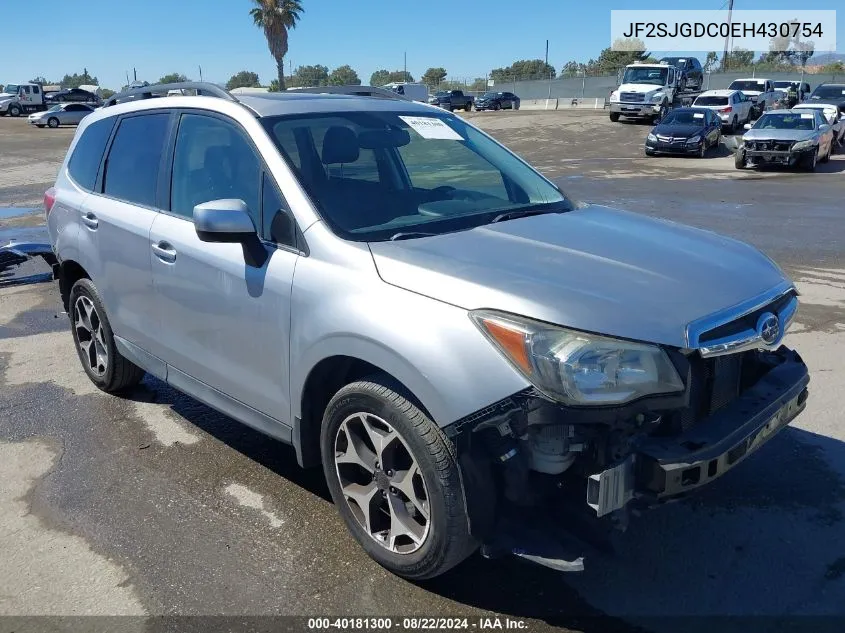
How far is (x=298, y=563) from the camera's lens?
10.6ft

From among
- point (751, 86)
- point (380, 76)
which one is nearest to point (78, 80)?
point (380, 76)

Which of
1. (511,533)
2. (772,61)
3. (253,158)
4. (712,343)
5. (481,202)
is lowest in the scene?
(511,533)

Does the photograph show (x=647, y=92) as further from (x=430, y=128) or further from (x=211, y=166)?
(x=211, y=166)

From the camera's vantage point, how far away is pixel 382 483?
9.94 ft

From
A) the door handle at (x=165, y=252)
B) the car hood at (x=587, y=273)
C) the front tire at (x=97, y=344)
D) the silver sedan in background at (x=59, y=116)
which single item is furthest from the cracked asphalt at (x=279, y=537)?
the silver sedan in background at (x=59, y=116)

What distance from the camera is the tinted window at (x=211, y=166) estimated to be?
3.56m

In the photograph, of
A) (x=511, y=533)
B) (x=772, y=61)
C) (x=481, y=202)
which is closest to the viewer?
(x=511, y=533)

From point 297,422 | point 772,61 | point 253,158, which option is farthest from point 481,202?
point 772,61

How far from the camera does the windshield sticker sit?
4090mm

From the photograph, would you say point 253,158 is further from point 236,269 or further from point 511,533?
point 511,533

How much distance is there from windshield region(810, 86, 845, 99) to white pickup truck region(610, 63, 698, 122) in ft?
18.9

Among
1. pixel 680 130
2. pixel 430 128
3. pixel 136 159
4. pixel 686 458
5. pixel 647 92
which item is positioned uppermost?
pixel 647 92

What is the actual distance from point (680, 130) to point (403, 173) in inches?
855

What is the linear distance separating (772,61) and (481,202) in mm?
100198
